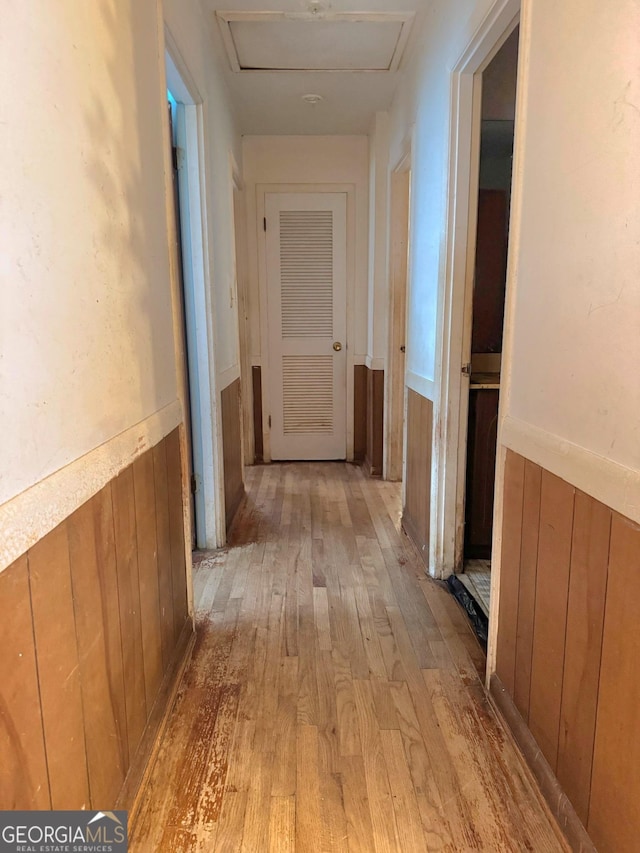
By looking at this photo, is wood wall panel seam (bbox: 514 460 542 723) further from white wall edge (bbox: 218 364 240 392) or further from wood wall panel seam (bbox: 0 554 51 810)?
white wall edge (bbox: 218 364 240 392)

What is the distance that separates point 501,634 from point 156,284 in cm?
144

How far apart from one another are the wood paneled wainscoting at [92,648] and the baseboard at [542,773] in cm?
97

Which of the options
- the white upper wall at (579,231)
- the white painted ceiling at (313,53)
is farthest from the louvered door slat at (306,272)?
the white upper wall at (579,231)

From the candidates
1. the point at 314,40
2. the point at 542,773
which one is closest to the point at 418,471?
the point at 542,773

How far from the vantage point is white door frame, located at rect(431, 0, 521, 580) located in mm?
2080

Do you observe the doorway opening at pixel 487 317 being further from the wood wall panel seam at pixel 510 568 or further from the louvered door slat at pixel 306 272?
the louvered door slat at pixel 306 272

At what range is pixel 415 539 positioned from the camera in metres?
2.79

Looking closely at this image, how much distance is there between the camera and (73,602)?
1.00 metres

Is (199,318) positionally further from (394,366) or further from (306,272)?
(306,272)

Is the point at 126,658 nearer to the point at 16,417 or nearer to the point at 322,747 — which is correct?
the point at 322,747

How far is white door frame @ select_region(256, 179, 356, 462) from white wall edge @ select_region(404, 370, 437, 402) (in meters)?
1.47

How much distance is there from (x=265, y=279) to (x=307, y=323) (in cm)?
48

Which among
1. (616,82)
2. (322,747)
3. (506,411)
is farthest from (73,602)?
(616,82)

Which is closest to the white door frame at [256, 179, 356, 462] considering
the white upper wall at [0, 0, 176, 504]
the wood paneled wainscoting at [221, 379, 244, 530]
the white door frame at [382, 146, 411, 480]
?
the white door frame at [382, 146, 411, 480]
